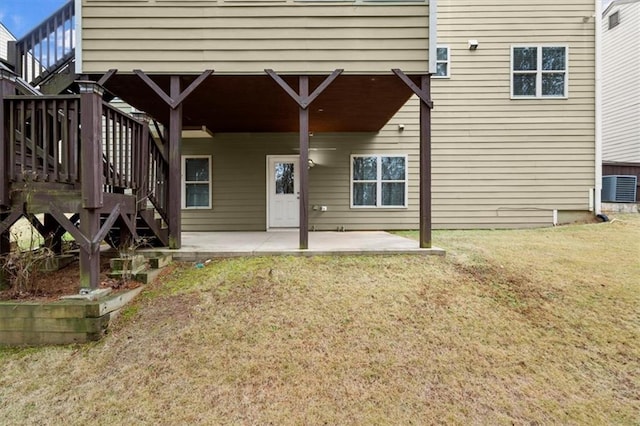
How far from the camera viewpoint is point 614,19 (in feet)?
40.4

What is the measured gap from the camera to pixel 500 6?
8.13 metres

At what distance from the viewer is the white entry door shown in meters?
8.55

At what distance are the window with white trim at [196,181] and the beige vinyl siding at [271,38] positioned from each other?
381 cm

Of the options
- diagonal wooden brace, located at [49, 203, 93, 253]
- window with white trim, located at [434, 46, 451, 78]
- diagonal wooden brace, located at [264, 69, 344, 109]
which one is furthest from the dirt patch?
window with white trim, located at [434, 46, 451, 78]

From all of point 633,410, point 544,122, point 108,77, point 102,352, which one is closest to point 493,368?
point 633,410

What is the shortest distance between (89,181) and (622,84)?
51.4 feet

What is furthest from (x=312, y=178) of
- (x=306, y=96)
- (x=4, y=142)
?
(x=4, y=142)

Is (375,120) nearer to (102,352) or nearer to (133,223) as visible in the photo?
(133,223)

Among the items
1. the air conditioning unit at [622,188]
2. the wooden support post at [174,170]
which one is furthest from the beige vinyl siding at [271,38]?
the air conditioning unit at [622,188]

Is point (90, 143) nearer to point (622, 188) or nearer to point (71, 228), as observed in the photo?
point (71, 228)

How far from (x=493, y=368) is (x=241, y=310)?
2179 millimetres

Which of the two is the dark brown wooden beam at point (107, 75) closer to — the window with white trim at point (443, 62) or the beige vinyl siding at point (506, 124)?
the beige vinyl siding at point (506, 124)

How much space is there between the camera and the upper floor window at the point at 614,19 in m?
12.2

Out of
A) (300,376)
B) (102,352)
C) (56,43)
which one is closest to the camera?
(300,376)
